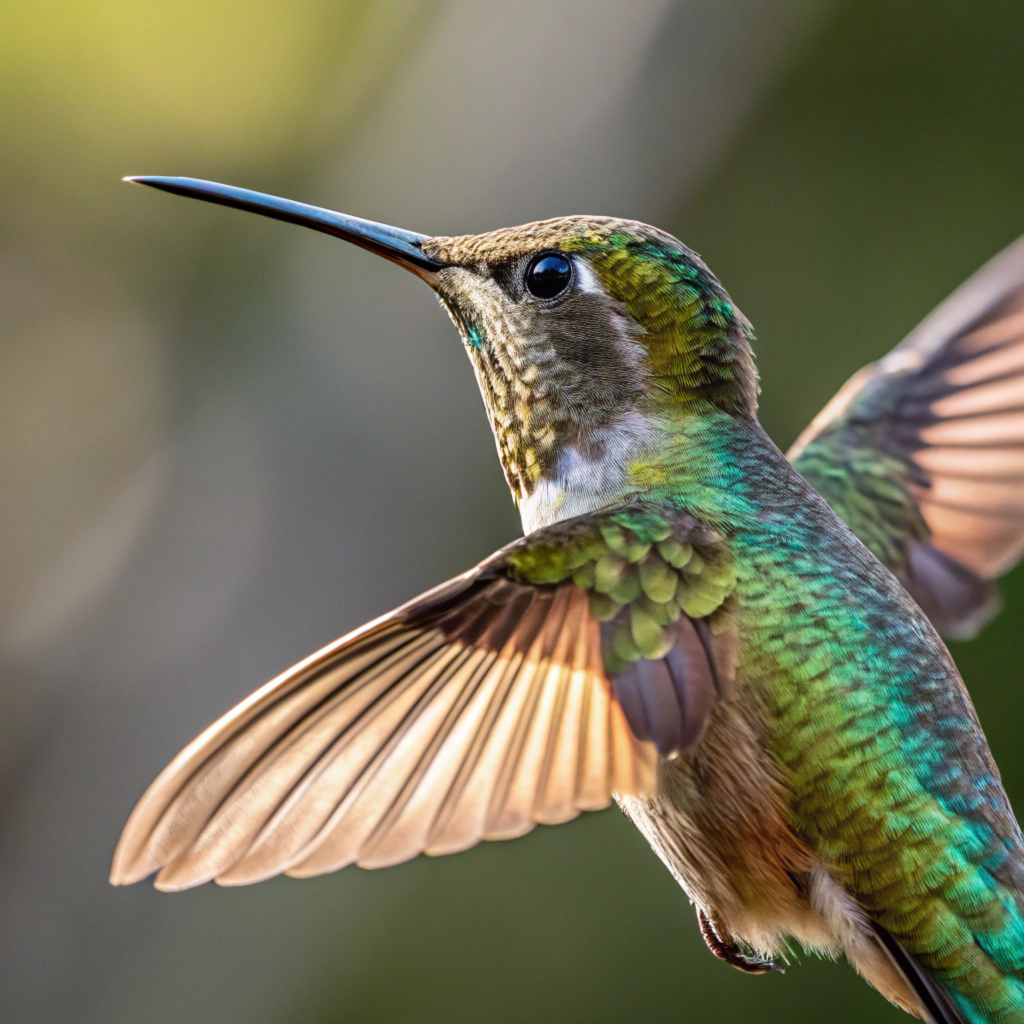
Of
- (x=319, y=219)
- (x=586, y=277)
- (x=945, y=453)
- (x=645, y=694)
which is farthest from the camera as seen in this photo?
(x=945, y=453)

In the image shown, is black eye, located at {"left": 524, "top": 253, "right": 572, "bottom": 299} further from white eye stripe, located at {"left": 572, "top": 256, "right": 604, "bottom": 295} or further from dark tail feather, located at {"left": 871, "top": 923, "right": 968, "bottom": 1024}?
dark tail feather, located at {"left": 871, "top": 923, "right": 968, "bottom": 1024}

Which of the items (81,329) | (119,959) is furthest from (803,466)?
(81,329)

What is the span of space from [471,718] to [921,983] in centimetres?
61

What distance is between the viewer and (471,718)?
141 cm

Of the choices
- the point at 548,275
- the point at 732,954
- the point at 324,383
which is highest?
the point at 548,275

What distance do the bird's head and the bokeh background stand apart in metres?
1.65

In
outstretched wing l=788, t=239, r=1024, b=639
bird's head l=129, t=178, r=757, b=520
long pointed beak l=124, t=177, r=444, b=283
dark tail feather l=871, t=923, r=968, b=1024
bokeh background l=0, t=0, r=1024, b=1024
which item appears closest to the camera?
dark tail feather l=871, t=923, r=968, b=1024

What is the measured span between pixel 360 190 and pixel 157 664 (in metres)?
1.49

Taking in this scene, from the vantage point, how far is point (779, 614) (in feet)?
4.98

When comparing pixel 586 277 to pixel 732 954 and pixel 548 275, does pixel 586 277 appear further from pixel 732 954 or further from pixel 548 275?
pixel 732 954

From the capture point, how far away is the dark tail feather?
4.82ft

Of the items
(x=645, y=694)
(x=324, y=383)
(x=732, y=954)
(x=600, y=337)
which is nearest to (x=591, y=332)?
(x=600, y=337)

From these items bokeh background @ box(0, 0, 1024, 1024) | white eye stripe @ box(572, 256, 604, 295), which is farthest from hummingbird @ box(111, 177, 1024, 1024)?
bokeh background @ box(0, 0, 1024, 1024)

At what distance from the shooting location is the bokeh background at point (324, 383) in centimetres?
350
